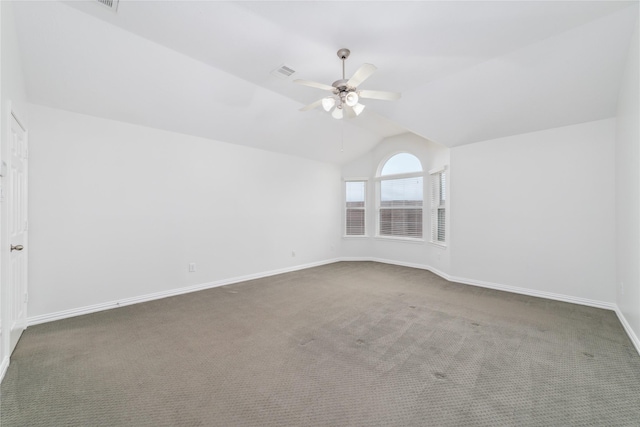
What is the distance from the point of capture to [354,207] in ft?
22.9

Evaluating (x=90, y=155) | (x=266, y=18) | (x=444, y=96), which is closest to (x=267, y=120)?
(x=266, y=18)

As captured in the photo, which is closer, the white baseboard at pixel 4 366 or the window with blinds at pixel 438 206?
the white baseboard at pixel 4 366

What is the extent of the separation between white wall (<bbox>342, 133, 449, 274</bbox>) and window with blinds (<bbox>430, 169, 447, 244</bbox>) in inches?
5.9

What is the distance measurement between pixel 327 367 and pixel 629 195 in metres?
3.39

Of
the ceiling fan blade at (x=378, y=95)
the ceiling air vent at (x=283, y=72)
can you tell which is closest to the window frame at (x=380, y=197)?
the ceiling fan blade at (x=378, y=95)

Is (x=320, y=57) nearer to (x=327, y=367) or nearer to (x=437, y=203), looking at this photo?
(x=327, y=367)

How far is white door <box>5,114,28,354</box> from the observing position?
2254 mm

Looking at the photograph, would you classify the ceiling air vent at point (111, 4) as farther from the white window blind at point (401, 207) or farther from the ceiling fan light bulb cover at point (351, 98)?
the white window blind at point (401, 207)

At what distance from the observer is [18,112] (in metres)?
2.48

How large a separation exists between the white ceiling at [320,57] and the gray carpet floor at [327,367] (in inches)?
102

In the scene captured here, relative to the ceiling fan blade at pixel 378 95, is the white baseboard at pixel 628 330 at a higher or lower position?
lower

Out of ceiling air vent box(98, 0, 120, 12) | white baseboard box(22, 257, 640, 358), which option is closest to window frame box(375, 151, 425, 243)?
white baseboard box(22, 257, 640, 358)

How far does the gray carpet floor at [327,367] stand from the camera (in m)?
1.64

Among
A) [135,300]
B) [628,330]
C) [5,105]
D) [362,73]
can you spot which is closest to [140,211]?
[135,300]
